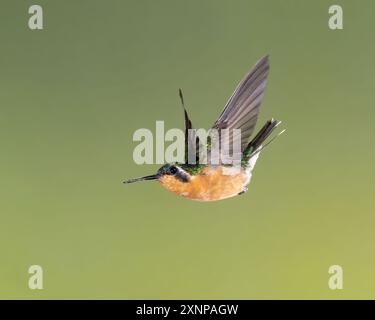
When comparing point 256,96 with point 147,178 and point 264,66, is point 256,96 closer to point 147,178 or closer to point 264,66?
point 264,66

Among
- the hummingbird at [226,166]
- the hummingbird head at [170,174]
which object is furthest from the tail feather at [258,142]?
the hummingbird head at [170,174]

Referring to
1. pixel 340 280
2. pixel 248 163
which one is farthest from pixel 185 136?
pixel 340 280

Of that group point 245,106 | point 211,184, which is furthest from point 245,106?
point 211,184

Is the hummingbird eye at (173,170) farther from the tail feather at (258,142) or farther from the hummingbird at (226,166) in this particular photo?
the tail feather at (258,142)

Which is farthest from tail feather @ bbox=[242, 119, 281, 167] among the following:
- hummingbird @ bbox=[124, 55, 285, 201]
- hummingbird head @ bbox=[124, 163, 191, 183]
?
hummingbird head @ bbox=[124, 163, 191, 183]

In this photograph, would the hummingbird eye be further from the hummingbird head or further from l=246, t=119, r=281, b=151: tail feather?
l=246, t=119, r=281, b=151: tail feather
